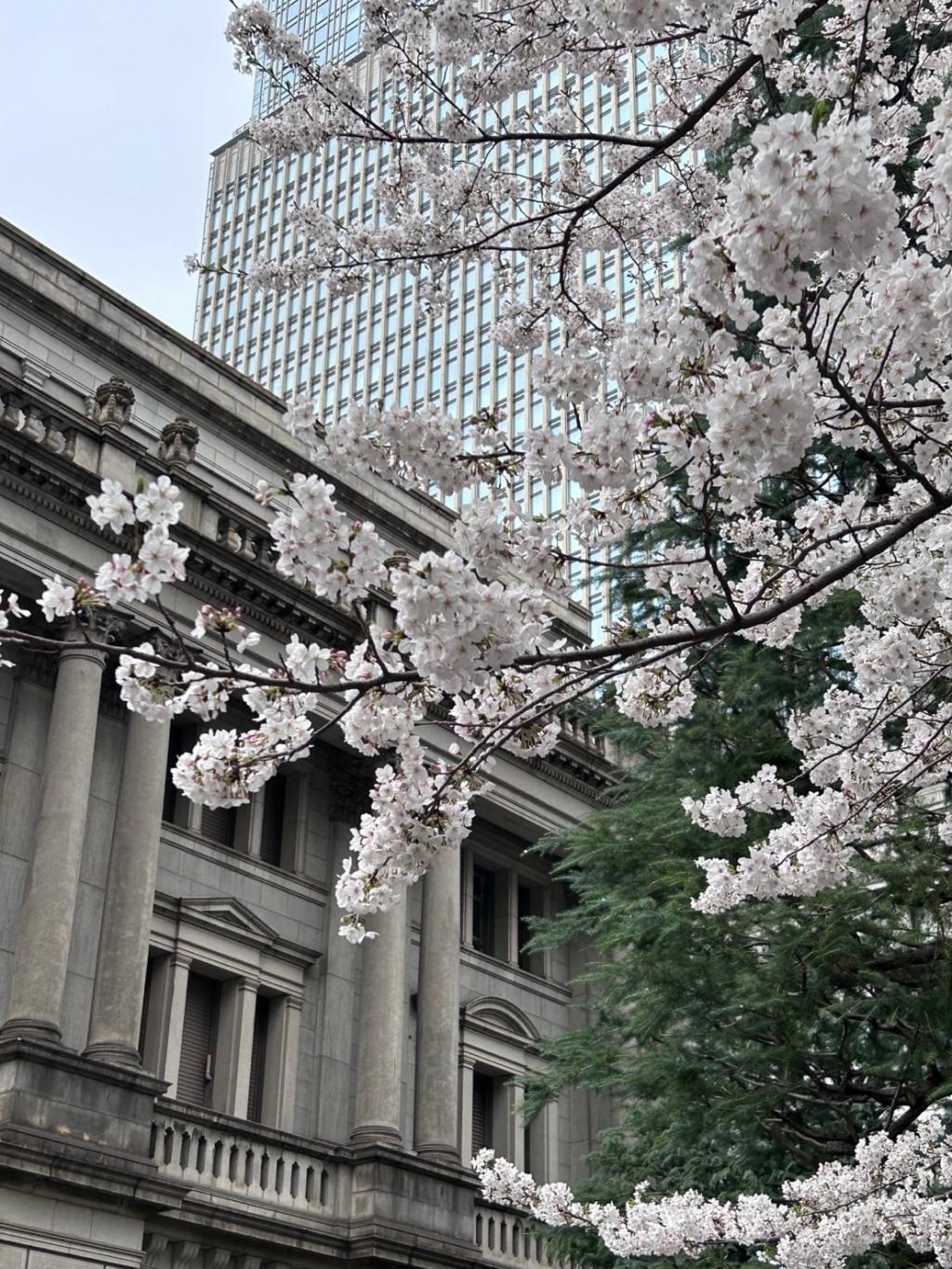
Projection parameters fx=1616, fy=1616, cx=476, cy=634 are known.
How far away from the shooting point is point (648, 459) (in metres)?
7.68

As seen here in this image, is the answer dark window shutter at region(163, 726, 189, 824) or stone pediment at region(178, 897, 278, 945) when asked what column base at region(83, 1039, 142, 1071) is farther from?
dark window shutter at region(163, 726, 189, 824)

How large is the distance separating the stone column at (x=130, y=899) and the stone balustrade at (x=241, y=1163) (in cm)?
126

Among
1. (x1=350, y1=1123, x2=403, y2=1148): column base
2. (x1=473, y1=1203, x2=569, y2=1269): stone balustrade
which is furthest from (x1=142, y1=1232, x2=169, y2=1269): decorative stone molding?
(x1=473, y1=1203, x2=569, y2=1269): stone balustrade

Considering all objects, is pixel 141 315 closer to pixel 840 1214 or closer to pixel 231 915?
pixel 231 915

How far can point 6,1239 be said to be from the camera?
16.3m

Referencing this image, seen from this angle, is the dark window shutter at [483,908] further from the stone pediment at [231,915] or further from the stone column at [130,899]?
the stone column at [130,899]

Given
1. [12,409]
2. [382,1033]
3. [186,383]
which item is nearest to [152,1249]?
[382,1033]

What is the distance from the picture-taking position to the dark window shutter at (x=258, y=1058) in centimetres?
2228

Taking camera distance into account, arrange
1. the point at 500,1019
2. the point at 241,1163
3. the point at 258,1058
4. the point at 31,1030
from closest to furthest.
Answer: the point at 31,1030 → the point at 241,1163 → the point at 258,1058 → the point at 500,1019

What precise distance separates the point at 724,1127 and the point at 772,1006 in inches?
90.0

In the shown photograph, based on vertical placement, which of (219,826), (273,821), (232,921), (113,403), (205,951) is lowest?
(205,951)

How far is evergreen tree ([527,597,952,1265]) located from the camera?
12.3 metres

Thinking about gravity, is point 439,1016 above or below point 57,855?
above

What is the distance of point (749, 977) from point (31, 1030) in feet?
A: 28.2
